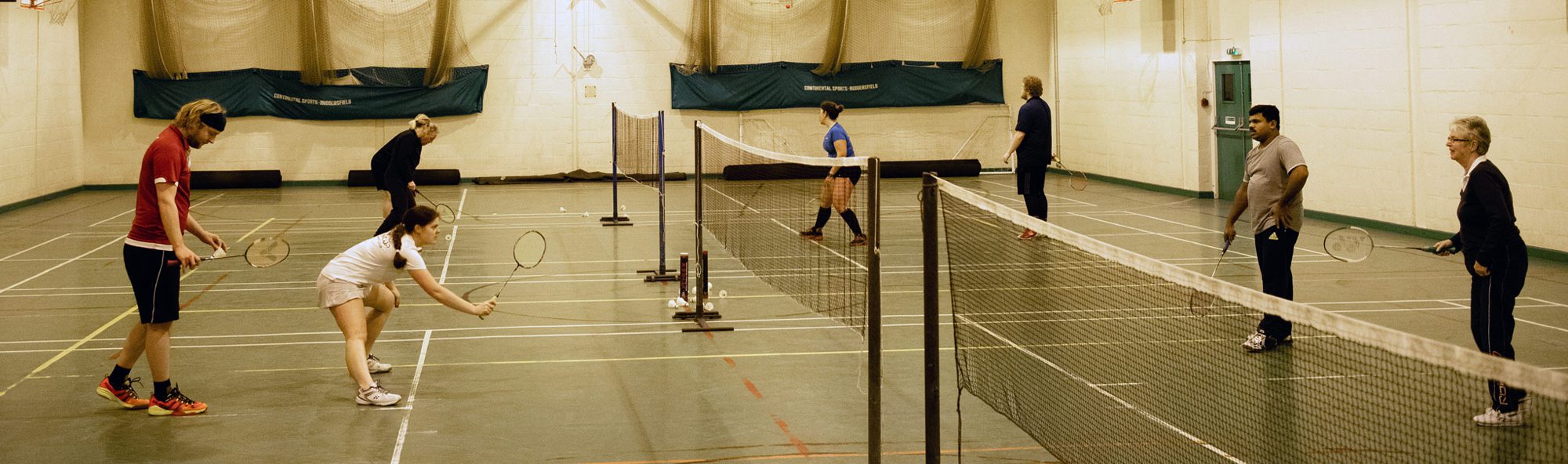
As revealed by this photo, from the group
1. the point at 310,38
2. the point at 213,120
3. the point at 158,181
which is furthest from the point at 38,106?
the point at 158,181

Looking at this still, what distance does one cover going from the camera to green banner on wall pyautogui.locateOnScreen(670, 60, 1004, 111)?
27812 millimetres

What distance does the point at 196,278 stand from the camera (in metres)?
14.1

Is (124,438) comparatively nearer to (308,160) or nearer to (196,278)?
(196,278)

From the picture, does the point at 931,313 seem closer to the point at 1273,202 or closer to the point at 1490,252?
the point at 1490,252

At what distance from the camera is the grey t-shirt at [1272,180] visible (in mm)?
9352

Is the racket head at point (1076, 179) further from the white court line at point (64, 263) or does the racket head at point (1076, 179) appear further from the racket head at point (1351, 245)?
the white court line at point (64, 263)

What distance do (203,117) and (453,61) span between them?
19.5 m

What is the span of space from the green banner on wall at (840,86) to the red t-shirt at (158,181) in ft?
65.1

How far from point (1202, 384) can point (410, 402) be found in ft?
16.4

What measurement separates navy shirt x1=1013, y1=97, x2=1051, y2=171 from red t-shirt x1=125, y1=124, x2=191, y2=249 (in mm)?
10455

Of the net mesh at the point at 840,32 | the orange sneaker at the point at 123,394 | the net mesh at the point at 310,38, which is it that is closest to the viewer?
the orange sneaker at the point at 123,394

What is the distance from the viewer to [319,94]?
87.7 feet

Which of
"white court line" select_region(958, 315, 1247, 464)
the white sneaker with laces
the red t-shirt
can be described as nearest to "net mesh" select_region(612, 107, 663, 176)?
"white court line" select_region(958, 315, 1247, 464)

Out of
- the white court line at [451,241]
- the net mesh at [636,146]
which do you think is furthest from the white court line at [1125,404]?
the net mesh at [636,146]
